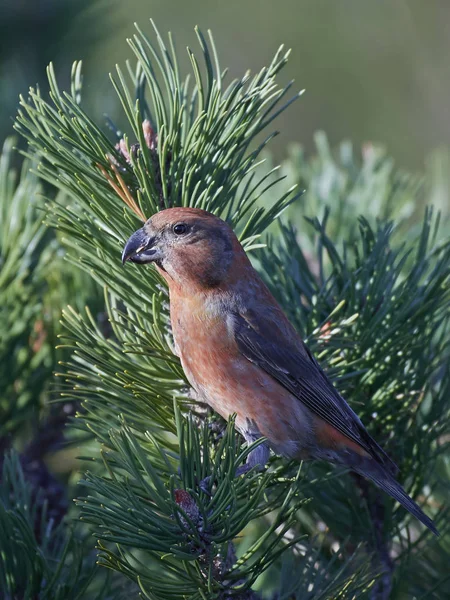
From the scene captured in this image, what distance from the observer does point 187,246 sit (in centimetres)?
195

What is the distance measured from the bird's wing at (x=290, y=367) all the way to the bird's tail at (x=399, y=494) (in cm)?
15

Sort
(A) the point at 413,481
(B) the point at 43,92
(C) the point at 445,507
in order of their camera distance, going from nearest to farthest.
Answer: (A) the point at 413,481 < (C) the point at 445,507 < (B) the point at 43,92

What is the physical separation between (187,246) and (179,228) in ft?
0.48

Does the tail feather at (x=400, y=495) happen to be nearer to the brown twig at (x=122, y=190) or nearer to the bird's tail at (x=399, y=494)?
the bird's tail at (x=399, y=494)

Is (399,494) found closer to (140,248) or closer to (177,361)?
(177,361)

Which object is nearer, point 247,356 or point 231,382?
point 231,382

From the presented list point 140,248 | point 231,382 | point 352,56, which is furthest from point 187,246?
point 352,56

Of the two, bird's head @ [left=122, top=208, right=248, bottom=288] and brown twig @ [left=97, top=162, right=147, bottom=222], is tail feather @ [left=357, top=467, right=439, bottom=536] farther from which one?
brown twig @ [left=97, top=162, right=147, bottom=222]

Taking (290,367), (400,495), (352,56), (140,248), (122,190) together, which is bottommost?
(400,495)

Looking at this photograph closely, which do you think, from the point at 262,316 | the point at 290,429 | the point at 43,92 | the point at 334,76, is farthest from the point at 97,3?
the point at 334,76

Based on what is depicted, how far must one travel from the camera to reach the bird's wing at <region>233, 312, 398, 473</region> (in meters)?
1.97

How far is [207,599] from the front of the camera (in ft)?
4.36

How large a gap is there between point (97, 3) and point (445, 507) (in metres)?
2.28

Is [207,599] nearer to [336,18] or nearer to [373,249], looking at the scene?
[373,249]
